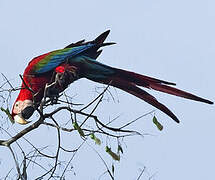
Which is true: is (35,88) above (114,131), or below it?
above

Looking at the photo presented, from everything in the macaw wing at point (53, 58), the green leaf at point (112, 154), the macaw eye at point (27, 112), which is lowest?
the green leaf at point (112, 154)

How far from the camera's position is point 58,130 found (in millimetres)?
3111

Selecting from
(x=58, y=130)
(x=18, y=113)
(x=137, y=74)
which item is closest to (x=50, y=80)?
(x=18, y=113)

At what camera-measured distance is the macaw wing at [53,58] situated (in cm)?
427

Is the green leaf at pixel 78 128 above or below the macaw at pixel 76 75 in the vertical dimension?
below

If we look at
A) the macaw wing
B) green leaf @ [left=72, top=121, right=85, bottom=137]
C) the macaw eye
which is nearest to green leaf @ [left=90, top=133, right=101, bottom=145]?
green leaf @ [left=72, top=121, right=85, bottom=137]

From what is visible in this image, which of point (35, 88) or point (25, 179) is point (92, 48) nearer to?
point (35, 88)

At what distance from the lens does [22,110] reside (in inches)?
160

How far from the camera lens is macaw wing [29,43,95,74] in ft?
14.0

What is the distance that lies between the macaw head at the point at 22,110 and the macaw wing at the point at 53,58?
11.5 inches

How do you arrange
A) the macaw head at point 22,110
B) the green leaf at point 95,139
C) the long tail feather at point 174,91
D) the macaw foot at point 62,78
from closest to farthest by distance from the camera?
1. the green leaf at point 95,139
2. the long tail feather at point 174,91
3. the macaw foot at point 62,78
4. the macaw head at point 22,110

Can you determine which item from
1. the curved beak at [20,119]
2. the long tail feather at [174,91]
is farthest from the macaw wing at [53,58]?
the long tail feather at [174,91]

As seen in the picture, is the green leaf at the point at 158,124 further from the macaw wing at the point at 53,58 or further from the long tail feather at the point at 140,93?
the macaw wing at the point at 53,58

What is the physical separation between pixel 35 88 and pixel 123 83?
2.38 feet
